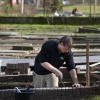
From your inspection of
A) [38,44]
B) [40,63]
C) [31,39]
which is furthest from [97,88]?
[31,39]

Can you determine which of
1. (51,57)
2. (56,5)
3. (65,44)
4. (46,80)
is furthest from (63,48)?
(56,5)

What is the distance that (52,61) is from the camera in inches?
293

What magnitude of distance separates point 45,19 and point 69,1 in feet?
33.3

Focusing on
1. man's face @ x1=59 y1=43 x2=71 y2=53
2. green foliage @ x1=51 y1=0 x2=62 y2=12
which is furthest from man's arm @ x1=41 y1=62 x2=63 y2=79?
green foliage @ x1=51 y1=0 x2=62 y2=12

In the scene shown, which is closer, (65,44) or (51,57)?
(65,44)

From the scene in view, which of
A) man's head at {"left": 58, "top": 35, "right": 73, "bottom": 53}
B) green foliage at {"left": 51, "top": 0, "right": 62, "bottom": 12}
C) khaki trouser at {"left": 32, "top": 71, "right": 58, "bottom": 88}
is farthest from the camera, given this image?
green foliage at {"left": 51, "top": 0, "right": 62, "bottom": 12}

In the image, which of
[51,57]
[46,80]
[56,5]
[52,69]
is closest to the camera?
[52,69]

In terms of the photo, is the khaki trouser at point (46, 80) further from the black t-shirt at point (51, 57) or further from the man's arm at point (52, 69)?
the man's arm at point (52, 69)

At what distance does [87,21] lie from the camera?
33.1 m

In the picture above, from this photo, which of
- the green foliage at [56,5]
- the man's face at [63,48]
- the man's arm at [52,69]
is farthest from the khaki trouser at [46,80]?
the green foliage at [56,5]

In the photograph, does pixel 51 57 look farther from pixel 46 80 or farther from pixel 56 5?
pixel 56 5

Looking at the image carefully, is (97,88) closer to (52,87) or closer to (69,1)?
(52,87)

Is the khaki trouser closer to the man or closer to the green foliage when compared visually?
the man

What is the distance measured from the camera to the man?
23.4 ft
